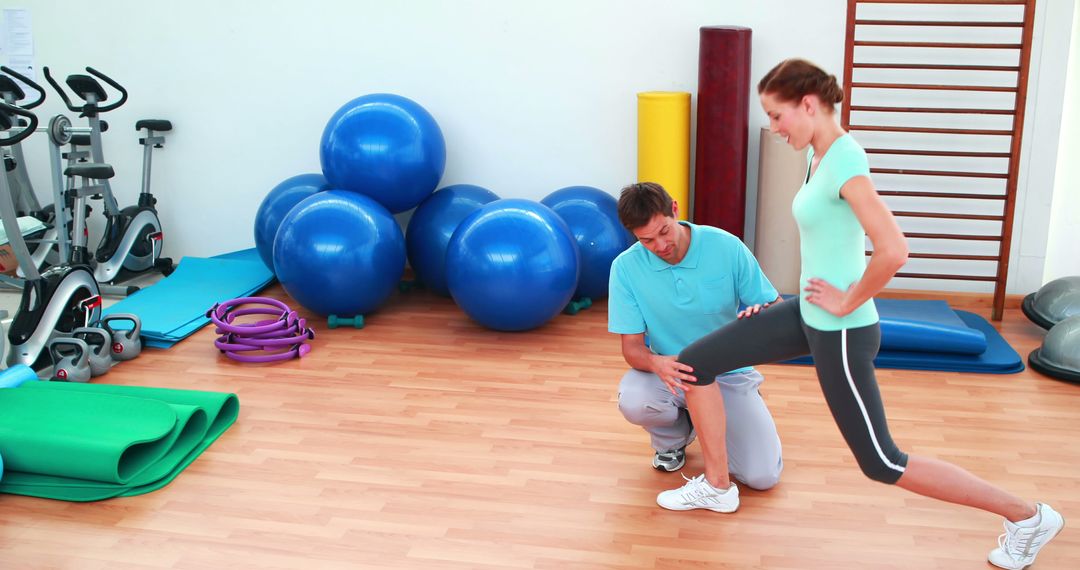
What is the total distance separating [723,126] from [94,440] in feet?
9.67

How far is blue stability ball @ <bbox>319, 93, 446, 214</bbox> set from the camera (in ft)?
14.9

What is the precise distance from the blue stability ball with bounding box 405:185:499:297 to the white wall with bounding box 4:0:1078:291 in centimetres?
39

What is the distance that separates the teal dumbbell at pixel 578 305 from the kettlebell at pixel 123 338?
6.21 ft

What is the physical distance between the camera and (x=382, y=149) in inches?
179

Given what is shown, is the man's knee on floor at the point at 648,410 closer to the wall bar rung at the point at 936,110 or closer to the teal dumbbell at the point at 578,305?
the teal dumbbell at the point at 578,305

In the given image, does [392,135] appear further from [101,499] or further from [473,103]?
[101,499]

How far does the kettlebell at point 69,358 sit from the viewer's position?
3.79m

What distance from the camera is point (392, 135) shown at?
4551mm

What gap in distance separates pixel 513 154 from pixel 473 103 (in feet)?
1.08

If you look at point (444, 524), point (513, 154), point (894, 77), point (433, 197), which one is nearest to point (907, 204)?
point (894, 77)

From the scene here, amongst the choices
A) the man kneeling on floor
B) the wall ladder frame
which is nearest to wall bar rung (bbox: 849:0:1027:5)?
the wall ladder frame

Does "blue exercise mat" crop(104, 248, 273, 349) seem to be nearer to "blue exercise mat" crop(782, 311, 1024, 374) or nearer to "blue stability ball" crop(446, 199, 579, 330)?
"blue stability ball" crop(446, 199, 579, 330)

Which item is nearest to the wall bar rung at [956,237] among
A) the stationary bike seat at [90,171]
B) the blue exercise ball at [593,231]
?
the blue exercise ball at [593,231]

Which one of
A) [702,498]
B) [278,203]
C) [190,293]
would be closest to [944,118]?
[702,498]
